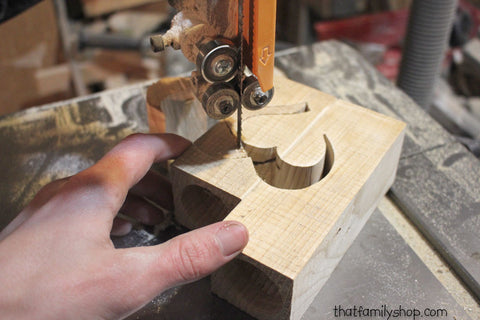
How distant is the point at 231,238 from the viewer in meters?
0.88

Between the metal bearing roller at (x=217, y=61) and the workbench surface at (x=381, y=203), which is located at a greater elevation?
the metal bearing roller at (x=217, y=61)

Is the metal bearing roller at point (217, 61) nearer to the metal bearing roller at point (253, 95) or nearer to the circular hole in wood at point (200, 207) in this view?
the metal bearing roller at point (253, 95)

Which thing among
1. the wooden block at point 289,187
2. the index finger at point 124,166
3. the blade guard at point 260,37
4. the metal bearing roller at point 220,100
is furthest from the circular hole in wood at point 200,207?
the blade guard at point 260,37

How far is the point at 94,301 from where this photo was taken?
814 millimetres

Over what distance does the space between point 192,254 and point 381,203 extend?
685 millimetres

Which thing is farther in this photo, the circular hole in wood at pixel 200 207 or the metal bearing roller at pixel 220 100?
the circular hole in wood at pixel 200 207

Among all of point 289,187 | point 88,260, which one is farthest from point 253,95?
point 88,260

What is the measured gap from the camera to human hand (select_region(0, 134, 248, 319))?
810 mm

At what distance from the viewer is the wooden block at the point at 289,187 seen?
0.94 metres

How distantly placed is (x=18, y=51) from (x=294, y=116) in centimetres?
163

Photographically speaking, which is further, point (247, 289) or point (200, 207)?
point (200, 207)

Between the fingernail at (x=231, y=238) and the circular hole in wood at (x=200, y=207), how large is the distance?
26 centimetres

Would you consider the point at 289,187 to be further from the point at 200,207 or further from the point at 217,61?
the point at 217,61

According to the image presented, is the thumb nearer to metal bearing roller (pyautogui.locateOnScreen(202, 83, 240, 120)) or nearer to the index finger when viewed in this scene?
the index finger
